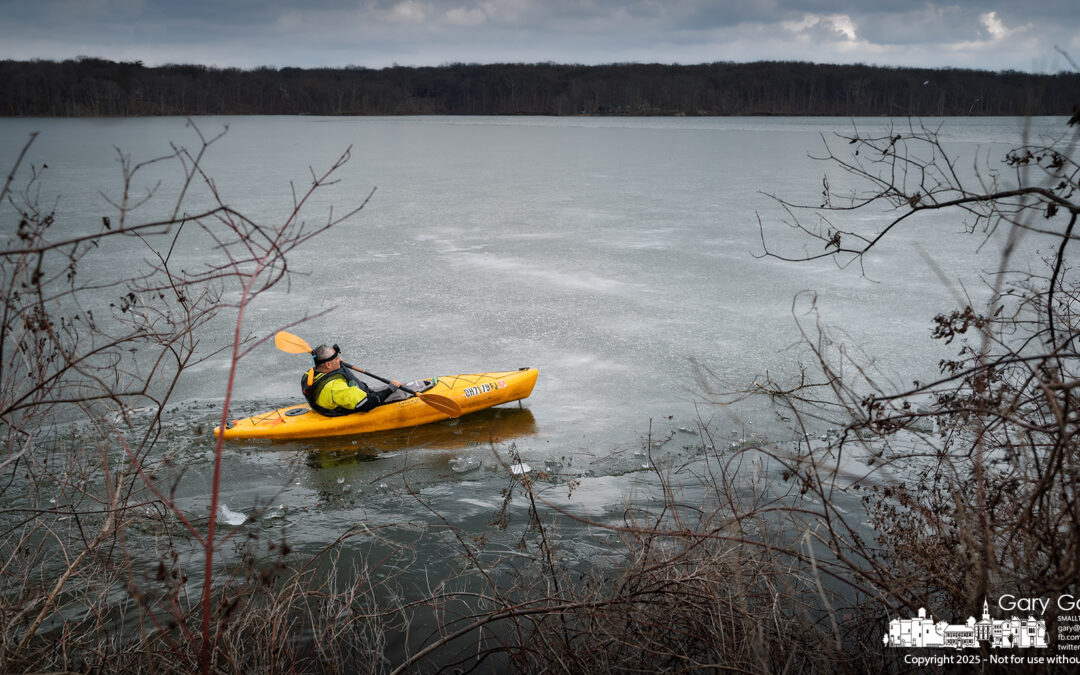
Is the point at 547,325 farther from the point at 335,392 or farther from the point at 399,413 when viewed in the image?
the point at 335,392

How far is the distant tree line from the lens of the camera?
51125mm

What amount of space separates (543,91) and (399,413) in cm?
8811

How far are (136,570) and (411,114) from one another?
89.1 meters

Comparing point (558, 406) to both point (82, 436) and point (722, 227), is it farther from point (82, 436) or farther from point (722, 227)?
point (722, 227)

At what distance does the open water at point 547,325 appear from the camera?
5.77 metres

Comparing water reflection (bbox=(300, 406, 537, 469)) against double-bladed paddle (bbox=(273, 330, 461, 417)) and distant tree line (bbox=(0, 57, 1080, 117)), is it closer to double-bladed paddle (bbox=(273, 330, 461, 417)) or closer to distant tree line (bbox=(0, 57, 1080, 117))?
double-bladed paddle (bbox=(273, 330, 461, 417))

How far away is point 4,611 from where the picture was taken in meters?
2.86

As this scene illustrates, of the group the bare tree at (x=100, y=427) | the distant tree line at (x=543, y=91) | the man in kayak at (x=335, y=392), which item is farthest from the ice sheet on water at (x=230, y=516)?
the distant tree line at (x=543, y=91)

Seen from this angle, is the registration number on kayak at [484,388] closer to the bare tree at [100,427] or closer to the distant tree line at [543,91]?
the bare tree at [100,427]

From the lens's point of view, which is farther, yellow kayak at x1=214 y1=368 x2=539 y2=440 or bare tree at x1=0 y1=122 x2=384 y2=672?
yellow kayak at x1=214 y1=368 x2=539 y2=440

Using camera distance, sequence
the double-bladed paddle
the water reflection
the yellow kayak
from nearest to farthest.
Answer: the water reflection < the yellow kayak < the double-bladed paddle

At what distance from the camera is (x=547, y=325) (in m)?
9.27

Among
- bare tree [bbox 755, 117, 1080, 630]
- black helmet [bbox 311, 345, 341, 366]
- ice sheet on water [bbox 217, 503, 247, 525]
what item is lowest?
ice sheet on water [bbox 217, 503, 247, 525]

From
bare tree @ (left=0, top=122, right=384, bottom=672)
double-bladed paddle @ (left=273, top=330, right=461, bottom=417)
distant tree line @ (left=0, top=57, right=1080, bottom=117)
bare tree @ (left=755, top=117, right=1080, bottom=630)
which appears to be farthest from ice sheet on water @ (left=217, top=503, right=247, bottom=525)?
distant tree line @ (left=0, top=57, right=1080, bottom=117)
